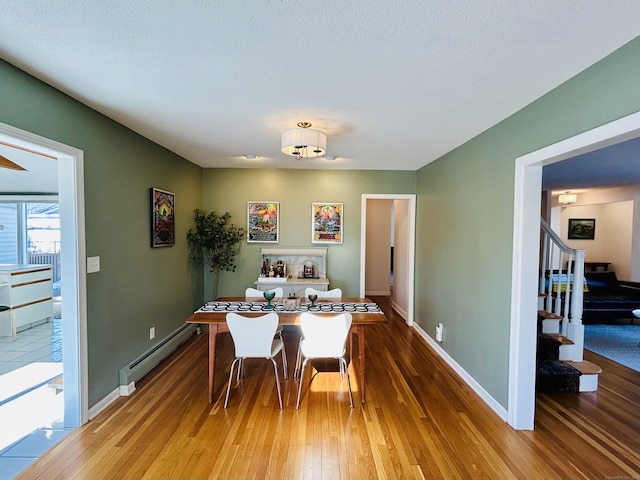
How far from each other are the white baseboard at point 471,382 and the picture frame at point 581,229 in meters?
5.97

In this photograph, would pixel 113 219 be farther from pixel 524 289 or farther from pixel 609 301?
pixel 609 301

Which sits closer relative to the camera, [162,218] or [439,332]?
[162,218]

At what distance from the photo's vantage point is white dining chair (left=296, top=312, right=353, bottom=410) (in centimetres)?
242

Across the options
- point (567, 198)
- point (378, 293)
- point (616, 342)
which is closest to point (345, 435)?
point (616, 342)

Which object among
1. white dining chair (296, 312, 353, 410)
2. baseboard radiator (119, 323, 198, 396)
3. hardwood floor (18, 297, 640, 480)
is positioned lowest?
hardwood floor (18, 297, 640, 480)

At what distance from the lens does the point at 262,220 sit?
4457mm

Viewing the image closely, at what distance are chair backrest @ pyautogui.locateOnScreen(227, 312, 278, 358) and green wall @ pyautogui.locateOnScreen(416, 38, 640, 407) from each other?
1.88m

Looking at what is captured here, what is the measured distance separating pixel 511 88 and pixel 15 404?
14.5ft

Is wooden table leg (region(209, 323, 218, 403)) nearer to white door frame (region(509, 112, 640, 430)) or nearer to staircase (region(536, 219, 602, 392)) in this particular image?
white door frame (region(509, 112, 640, 430))

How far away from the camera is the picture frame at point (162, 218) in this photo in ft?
10.3

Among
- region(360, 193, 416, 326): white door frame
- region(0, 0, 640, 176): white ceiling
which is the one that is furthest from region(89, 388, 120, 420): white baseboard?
region(360, 193, 416, 326): white door frame

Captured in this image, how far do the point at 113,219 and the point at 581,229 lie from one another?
9494mm

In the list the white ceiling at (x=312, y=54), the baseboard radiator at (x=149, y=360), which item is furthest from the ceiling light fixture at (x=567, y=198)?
the baseboard radiator at (x=149, y=360)

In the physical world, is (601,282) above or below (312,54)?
below
